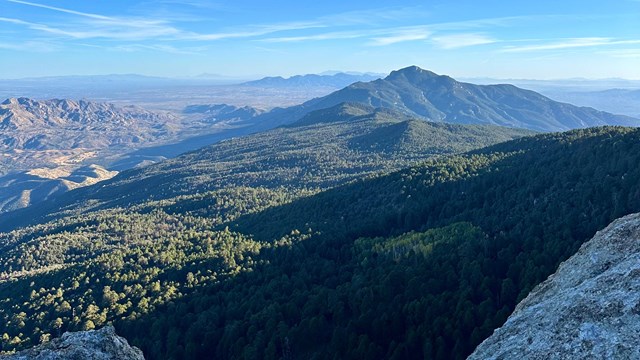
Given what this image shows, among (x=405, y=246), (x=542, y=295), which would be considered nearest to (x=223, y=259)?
(x=405, y=246)

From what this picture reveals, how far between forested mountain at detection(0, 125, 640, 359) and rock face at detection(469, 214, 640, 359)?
18.9m

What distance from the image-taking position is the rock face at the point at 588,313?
27.7m

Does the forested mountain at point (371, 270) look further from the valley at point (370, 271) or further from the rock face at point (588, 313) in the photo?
the rock face at point (588, 313)

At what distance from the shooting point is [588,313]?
100 feet

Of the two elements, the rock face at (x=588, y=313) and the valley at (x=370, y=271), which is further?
the valley at (x=370, y=271)

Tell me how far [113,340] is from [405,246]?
248ft

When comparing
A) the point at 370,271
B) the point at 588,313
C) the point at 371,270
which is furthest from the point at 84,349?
the point at 371,270

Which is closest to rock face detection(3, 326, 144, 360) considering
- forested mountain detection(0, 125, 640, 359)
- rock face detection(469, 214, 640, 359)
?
rock face detection(469, 214, 640, 359)

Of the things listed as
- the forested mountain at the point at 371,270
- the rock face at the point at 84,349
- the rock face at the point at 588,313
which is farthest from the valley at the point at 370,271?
the rock face at the point at 84,349

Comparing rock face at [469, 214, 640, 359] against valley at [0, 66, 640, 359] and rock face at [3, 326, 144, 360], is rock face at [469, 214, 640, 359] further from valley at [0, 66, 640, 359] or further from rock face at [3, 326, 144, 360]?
rock face at [3, 326, 144, 360]

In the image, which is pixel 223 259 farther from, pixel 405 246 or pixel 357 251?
pixel 405 246

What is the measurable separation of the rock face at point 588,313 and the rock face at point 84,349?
2822 centimetres

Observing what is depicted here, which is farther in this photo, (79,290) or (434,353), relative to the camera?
(79,290)

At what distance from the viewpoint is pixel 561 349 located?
29.0m
